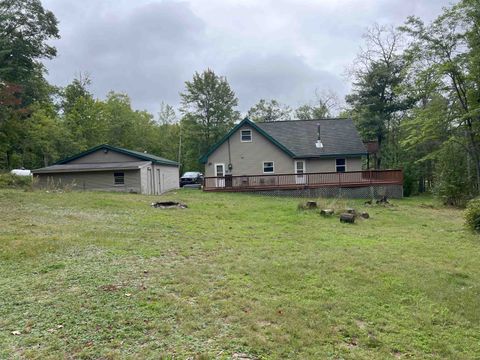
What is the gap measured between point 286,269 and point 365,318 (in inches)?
73.4

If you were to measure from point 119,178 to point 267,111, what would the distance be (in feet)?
96.8

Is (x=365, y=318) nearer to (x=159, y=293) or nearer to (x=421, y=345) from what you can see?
(x=421, y=345)

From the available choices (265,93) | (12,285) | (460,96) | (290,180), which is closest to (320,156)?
(290,180)

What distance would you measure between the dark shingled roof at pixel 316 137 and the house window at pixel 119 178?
418 inches

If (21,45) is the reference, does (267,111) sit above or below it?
below

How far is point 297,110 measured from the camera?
49.4m

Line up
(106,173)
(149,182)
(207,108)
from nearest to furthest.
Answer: (106,173) → (149,182) → (207,108)

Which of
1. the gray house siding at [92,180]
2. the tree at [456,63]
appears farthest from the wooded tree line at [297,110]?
the gray house siding at [92,180]

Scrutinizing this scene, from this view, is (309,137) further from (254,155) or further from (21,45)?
(21,45)

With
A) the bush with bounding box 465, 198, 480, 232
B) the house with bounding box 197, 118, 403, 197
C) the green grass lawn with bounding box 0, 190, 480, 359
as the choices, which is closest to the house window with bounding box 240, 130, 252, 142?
the house with bounding box 197, 118, 403, 197

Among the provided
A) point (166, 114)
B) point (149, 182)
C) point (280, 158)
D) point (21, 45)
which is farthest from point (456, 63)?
point (166, 114)

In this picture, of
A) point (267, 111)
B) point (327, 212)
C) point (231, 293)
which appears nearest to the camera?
point (231, 293)

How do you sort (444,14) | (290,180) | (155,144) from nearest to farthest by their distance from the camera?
(444,14)
(290,180)
(155,144)

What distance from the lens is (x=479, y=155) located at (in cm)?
2045
